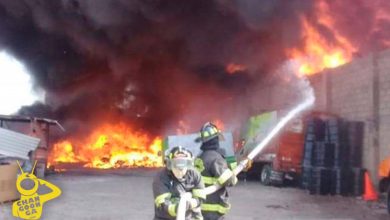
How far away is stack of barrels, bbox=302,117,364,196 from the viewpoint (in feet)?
42.5

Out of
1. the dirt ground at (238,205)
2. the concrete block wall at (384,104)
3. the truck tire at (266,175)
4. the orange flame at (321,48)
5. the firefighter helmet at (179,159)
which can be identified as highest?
the orange flame at (321,48)

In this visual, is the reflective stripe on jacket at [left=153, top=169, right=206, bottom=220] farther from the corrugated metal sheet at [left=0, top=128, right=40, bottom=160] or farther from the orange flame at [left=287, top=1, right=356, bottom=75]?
the orange flame at [left=287, top=1, right=356, bottom=75]

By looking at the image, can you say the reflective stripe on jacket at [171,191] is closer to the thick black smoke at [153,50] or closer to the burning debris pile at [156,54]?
the burning debris pile at [156,54]

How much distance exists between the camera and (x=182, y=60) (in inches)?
985

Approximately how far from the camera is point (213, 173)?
16.1 ft

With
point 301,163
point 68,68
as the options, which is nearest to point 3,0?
point 68,68

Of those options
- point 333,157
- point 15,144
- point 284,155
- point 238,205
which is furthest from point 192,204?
point 284,155

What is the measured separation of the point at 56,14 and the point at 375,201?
51.6 ft

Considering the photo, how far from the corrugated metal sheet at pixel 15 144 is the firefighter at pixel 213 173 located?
7.38 m

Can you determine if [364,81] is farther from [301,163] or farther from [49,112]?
[49,112]

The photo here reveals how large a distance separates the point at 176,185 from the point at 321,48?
15.4m

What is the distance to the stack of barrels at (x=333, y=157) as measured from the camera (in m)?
13.0

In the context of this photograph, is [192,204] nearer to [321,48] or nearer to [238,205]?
[238,205]

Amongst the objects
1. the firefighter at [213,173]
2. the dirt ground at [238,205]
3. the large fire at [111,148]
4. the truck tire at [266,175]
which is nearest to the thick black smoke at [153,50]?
the large fire at [111,148]
